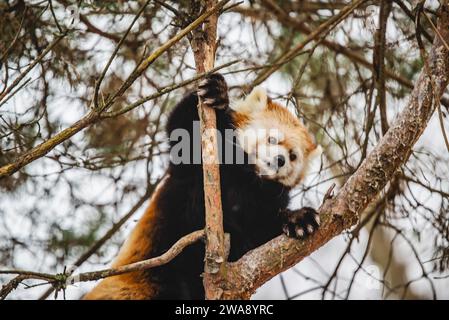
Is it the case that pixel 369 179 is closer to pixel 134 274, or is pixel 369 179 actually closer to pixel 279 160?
pixel 279 160

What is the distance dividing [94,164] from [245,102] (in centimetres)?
116

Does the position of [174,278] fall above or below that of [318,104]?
below

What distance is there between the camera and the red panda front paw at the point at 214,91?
3174 mm

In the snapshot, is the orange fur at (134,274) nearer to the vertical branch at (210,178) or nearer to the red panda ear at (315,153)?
the red panda ear at (315,153)

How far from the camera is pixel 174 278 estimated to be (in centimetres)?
398

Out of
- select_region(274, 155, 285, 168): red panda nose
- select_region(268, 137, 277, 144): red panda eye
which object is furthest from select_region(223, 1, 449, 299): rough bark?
select_region(268, 137, 277, 144): red panda eye

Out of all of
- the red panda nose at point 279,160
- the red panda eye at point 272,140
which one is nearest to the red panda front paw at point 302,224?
the red panda nose at point 279,160

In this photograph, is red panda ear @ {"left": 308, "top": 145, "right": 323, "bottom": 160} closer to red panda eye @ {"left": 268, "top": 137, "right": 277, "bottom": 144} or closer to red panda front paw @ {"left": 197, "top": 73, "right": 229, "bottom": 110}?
red panda eye @ {"left": 268, "top": 137, "right": 277, "bottom": 144}

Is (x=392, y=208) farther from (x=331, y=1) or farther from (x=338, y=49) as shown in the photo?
(x=331, y=1)

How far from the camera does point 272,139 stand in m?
3.99

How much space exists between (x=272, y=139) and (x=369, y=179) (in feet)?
4.10

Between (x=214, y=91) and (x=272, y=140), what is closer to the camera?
(x=214, y=91)

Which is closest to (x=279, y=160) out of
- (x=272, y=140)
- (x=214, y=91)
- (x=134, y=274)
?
(x=272, y=140)
